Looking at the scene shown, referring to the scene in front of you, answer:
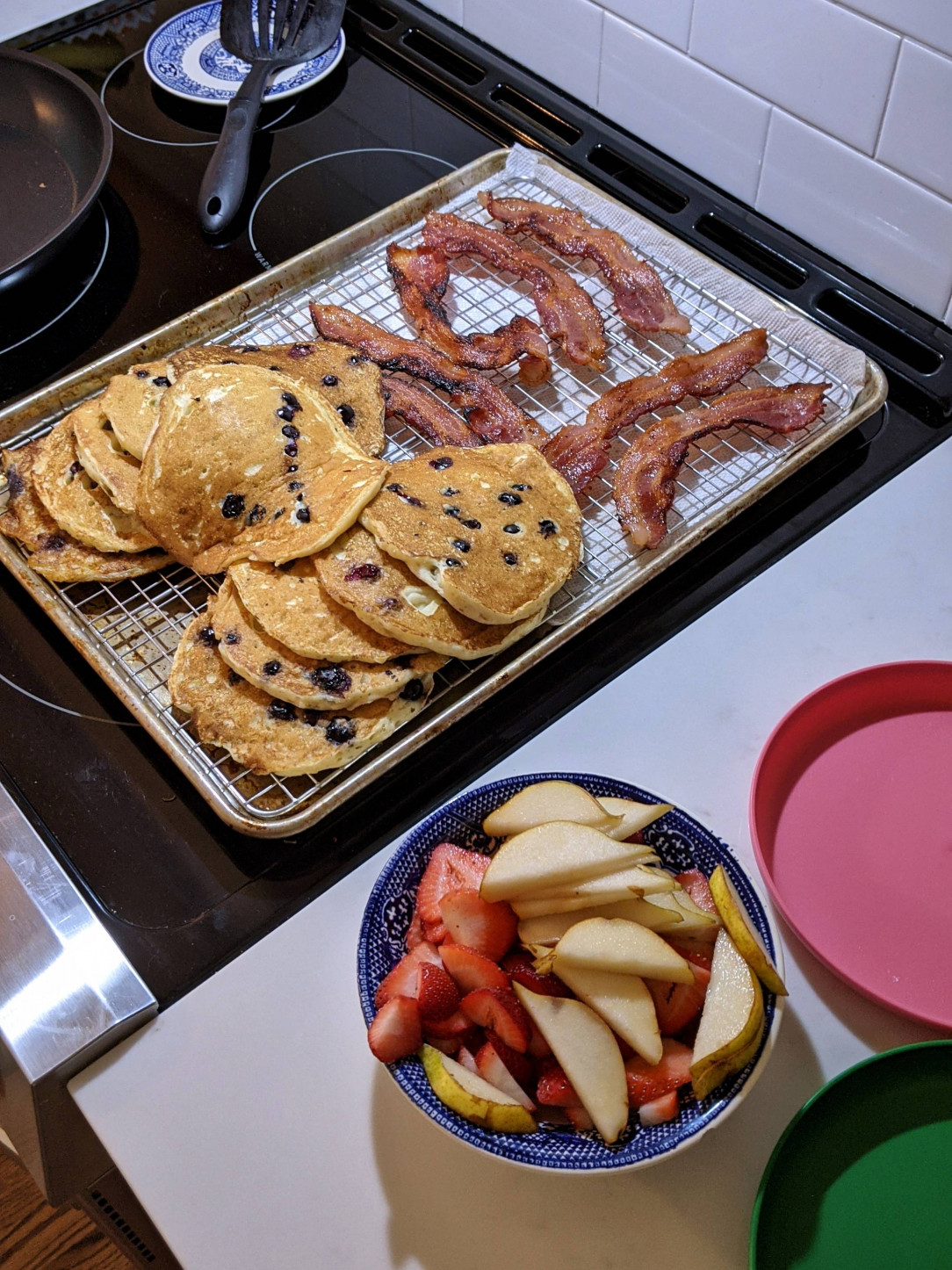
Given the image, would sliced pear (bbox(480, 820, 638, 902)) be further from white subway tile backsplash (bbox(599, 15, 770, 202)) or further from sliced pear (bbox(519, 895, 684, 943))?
white subway tile backsplash (bbox(599, 15, 770, 202))

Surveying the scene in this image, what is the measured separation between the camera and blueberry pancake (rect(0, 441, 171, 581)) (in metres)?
1.35

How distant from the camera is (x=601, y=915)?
37.6 inches

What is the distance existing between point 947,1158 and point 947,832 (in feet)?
1.08

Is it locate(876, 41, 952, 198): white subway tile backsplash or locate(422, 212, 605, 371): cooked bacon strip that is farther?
locate(422, 212, 605, 371): cooked bacon strip

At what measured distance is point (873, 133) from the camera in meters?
1.52

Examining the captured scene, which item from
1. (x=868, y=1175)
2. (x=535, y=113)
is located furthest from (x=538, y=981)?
(x=535, y=113)

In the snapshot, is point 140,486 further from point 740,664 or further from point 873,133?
point 873,133

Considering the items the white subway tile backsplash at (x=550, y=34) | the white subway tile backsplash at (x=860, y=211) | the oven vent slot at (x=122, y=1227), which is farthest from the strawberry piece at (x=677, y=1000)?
the white subway tile backsplash at (x=550, y=34)

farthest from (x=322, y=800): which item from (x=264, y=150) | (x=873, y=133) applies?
(x=264, y=150)

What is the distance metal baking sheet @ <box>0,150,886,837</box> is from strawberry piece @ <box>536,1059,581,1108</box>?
0.38m

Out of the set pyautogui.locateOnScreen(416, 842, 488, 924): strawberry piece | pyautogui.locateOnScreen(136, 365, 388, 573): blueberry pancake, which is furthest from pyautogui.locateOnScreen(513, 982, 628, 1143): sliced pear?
pyautogui.locateOnScreen(136, 365, 388, 573): blueberry pancake

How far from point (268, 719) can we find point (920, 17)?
3.82 ft

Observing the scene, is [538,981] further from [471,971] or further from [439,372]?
[439,372]

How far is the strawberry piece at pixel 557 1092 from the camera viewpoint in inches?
35.6
